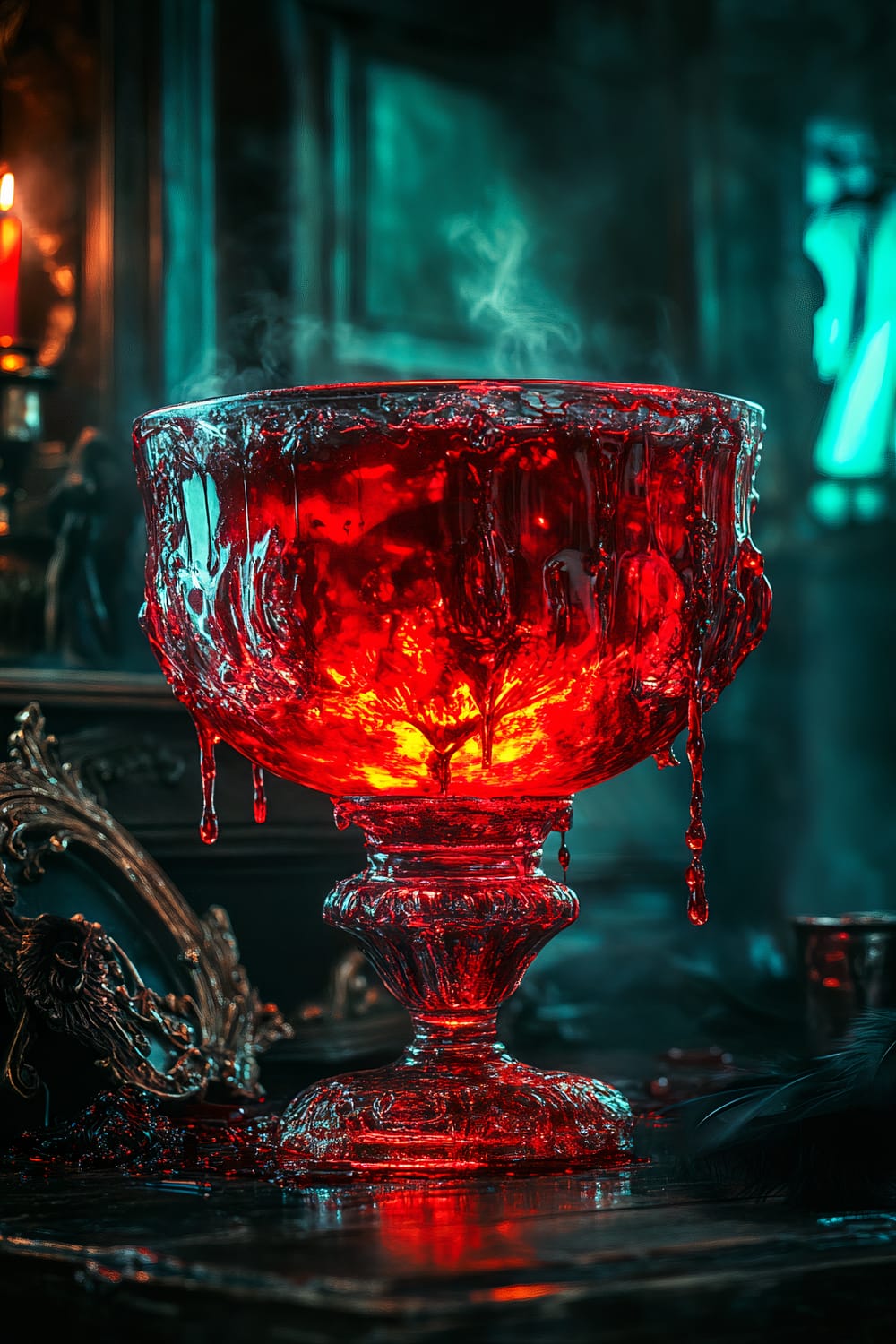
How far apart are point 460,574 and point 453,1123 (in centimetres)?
21

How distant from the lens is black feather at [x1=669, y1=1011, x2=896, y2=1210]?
0.59 m

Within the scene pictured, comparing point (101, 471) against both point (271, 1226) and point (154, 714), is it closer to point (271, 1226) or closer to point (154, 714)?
point (154, 714)

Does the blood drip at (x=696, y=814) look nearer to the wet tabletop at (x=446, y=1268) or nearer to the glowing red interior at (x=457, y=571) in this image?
the glowing red interior at (x=457, y=571)

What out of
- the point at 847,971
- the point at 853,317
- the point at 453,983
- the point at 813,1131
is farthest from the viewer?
the point at 853,317

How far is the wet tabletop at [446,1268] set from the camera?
1.44 ft

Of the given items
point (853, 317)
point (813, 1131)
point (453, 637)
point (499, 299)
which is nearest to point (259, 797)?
point (453, 637)

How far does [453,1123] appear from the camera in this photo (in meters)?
0.68

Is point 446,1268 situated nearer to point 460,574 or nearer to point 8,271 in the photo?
Answer: point 460,574

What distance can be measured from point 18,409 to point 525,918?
664 mm

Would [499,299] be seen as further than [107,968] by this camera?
Yes

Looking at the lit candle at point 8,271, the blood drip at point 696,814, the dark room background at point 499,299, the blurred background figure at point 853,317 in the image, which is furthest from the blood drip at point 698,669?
the blurred background figure at point 853,317

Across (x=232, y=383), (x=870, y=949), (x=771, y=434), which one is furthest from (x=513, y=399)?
(x=771, y=434)

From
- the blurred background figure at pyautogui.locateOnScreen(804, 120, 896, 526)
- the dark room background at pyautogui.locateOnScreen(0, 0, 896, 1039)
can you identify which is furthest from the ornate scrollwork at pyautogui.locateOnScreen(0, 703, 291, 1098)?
the blurred background figure at pyautogui.locateOnScreen(804, 120, 896, 526)

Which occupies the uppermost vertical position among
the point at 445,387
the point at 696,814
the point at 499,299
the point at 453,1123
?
the point at 499,299
